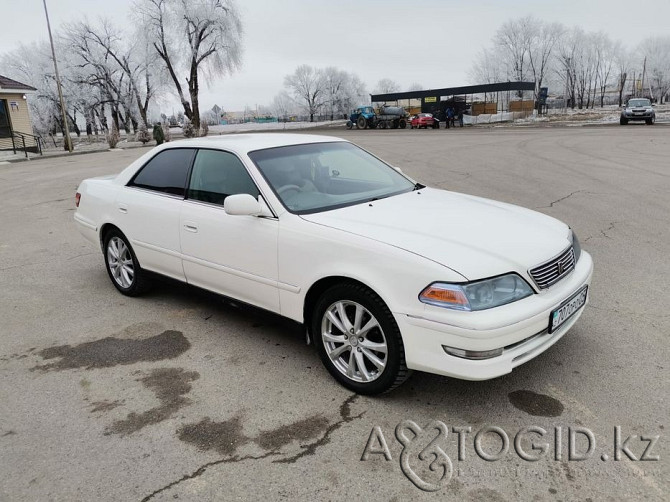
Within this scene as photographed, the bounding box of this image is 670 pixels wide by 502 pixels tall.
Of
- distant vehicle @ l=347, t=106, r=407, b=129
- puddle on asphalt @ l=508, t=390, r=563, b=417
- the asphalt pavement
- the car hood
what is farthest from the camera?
distant vehicle @ l=347, t=106, r=407, b=129

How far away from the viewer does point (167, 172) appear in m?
4.58

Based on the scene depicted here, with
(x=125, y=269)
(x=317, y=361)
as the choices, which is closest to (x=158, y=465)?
(x=317, y=361)

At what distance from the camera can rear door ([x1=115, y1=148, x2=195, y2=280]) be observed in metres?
4.36

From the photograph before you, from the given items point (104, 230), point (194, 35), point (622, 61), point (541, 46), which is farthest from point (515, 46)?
point (104, 230)

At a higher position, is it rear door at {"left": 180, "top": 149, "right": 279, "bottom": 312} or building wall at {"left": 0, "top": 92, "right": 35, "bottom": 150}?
building wall at {"left": 0, "top": 92, "right": 35, "bottom": 150}

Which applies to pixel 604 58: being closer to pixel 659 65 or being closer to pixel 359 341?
pixel 659 65

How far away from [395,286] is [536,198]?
7175 millimetres

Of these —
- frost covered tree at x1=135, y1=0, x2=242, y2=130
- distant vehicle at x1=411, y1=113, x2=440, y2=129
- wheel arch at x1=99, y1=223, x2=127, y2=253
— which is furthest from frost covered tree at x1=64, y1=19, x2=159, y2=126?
wheel arch at x1=99, y1=223, x2=127, y2=253

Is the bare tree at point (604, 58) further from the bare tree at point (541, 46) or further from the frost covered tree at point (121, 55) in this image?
the frost covered tree at point (121, 55)

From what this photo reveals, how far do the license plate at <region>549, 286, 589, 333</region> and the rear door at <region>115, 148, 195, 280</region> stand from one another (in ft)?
9.16

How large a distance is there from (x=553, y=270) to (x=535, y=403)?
778mm

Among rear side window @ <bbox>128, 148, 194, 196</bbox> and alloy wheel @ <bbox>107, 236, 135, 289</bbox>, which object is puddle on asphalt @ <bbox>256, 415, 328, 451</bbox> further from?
alloy wheel @ <bbox>107, 236, 135, 289</bbox>

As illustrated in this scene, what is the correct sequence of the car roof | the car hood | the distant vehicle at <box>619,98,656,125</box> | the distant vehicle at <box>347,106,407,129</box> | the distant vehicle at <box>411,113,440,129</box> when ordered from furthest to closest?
1. the distant vehicle at <box>347,106,407,129</box>
2. the distant vehicle at <box>411,113,440,129</box>
3. the distant vehicle at <box>619,98,656,125</box>
4. the car roof
5. the car hood

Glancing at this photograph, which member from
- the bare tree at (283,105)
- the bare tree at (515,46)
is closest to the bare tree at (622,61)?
the bare tree at (515,46)
